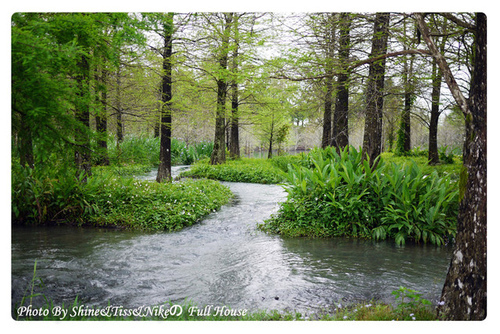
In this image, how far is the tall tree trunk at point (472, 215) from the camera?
2.55 metres

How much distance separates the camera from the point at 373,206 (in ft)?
17.9

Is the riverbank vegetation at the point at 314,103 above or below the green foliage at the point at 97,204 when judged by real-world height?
above

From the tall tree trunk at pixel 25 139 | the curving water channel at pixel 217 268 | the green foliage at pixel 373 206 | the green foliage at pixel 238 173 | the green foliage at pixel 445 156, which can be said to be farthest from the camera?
the green foliage at pixel 238 173

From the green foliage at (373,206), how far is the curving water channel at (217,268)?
27cm

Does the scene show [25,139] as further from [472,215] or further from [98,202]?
[472,215]

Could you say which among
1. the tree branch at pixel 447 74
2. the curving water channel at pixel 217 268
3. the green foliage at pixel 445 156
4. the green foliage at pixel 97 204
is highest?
the tree branch at pixel 447 74

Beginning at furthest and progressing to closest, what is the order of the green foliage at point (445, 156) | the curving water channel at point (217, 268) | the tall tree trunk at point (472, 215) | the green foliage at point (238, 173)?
1. the green foliage at point (238, 173)
2. the green foliage at point (445, 156)
3. the curving water channel at point (217, 268)
4. the tall tree trunk at point (472, 215)

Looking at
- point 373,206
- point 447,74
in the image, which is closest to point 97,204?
point 373,206

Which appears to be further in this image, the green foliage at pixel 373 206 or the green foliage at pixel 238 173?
the green foliage at pixel 238 173

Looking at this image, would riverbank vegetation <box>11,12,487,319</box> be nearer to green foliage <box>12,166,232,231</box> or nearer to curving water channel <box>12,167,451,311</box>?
green foliage <box>12,166,232,231</box>

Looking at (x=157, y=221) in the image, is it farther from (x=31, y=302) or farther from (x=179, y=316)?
(x=179, y=316)

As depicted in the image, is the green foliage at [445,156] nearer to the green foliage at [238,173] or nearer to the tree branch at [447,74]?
the green foliage at [238,173]

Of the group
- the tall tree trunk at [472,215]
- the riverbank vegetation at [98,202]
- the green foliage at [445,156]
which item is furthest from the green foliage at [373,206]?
the green foliage at [445,156]

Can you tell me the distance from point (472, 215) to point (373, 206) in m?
2.89
